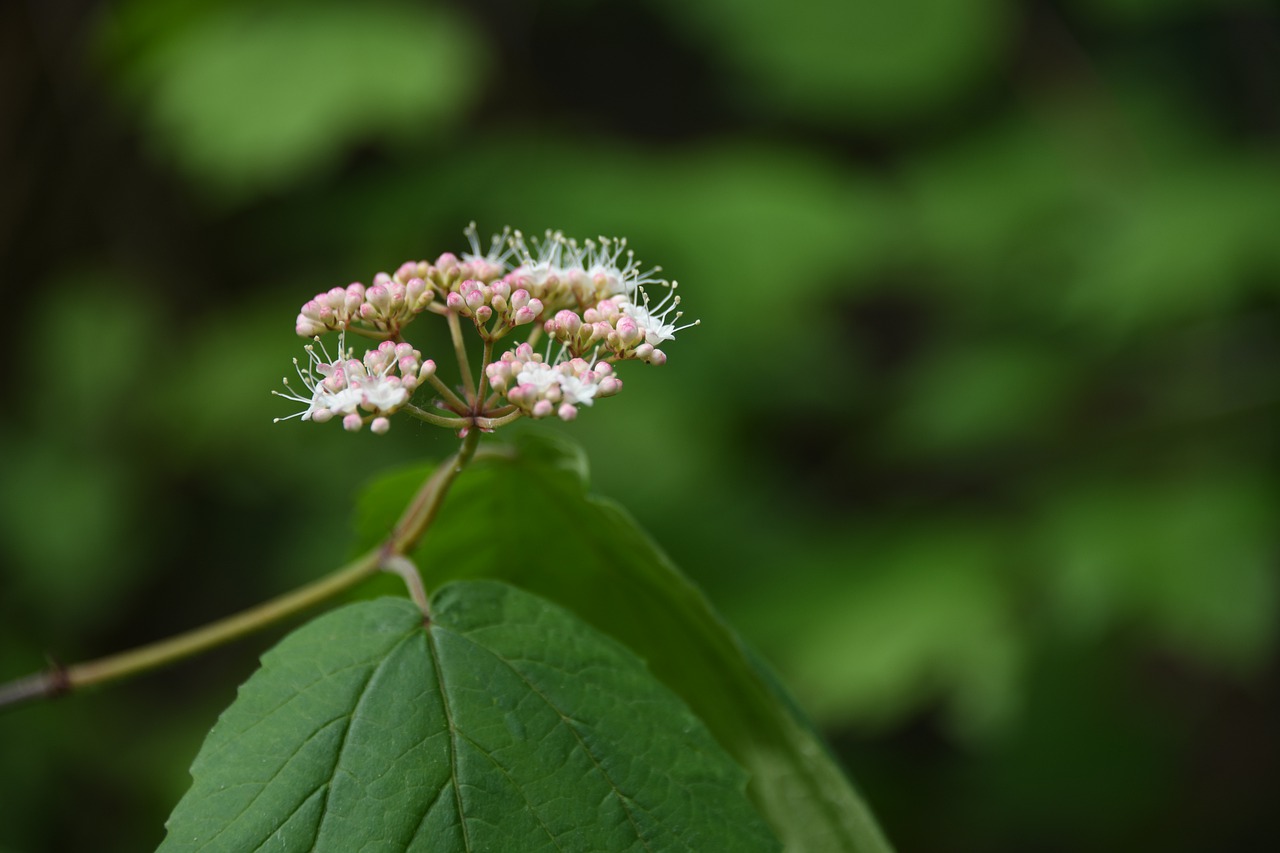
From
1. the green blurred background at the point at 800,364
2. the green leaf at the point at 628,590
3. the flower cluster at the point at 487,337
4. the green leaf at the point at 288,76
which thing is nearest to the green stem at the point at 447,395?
the flower cluster at the point at 487,337

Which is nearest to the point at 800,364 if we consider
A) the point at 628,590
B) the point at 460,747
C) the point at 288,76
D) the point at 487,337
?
the point at 288,76

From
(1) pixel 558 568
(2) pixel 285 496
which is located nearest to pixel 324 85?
(2) pixel 285 496

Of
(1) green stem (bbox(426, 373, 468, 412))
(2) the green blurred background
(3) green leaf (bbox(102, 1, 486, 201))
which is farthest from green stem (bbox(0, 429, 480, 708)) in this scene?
(3) green leaf (bbox(102, 1, 486, 201))

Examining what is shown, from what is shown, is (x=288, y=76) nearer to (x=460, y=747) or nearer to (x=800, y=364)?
(x=800, y=364)

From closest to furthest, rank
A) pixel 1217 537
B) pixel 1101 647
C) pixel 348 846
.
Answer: pixel 348 846 < pixel 1217 537 < pixel 1101 647

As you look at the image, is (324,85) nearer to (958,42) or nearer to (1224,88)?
(958,42)

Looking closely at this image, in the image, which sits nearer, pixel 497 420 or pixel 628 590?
pixel 497 420

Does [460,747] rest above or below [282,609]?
below
